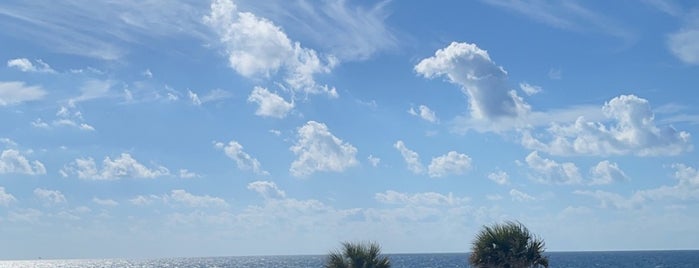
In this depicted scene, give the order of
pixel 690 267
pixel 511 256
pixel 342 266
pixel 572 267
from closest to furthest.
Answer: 1. pixel 511 256
2. pixel 342 266
3. pixel 690 267
4. pixel 572 267

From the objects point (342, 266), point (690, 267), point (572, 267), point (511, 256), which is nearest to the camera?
point (511, 256)

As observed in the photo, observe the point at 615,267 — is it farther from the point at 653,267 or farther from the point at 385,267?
the point at 385,267

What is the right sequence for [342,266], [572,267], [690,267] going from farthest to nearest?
1. [572,267]
2. [690,267]
3. [342,266]

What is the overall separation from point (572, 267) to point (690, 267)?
24421 mm

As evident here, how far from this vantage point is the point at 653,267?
188m

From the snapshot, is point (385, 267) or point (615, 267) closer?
point (385, 267)

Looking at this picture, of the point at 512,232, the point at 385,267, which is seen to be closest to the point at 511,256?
the point at 512,232

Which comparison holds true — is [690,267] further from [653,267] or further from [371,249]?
[371,249]

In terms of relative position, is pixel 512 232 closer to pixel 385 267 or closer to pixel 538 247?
pixel 538 247

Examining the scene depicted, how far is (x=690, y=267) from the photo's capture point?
187 meters

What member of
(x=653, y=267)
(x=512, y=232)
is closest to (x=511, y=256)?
(x=512, y=232)

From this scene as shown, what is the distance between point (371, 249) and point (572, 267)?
16367 cm

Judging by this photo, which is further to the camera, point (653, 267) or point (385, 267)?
point (653, 267)

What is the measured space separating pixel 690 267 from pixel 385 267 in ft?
520
